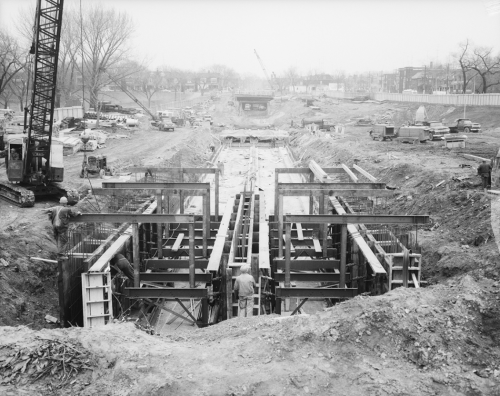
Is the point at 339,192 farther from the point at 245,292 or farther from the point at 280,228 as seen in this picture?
the point at 245,292

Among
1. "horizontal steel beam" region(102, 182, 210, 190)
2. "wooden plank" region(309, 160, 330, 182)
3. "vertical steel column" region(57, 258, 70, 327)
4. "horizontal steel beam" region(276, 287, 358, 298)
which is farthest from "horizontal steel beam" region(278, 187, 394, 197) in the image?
"vertical steel column" region(57, 258, 70, 327)

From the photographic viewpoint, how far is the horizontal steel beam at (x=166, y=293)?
11.5m

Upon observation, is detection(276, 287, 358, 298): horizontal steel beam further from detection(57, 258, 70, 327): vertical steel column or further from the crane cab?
the crane cab

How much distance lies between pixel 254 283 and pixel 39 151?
11599mm

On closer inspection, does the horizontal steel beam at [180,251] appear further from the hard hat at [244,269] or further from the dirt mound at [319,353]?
the dirt mound at [319,353]

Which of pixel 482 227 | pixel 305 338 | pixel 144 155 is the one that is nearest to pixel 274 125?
pixel 144 155

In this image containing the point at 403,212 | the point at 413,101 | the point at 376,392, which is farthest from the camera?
the point at 413,101

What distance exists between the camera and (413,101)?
64.0 m

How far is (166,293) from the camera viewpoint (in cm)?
1153

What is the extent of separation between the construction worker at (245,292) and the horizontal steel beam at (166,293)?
1.06m

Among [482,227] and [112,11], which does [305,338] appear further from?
[112,11]

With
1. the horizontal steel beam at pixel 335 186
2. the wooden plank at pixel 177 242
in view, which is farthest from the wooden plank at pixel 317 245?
the wooden plank at pixel 177 242

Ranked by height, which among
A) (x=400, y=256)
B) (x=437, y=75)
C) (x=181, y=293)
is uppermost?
(x=437, y=75)

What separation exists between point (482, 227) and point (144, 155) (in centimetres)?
2144
